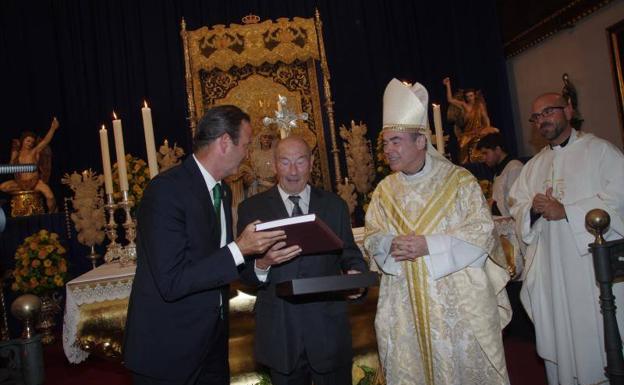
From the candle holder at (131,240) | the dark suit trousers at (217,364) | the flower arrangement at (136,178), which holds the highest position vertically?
the flower arrangement at (136,178)

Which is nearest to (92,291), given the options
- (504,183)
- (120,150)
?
(120,150)

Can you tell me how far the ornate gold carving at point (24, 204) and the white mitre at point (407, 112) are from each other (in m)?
6.54

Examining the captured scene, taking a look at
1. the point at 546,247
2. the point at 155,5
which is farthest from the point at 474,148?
the point at 155,5

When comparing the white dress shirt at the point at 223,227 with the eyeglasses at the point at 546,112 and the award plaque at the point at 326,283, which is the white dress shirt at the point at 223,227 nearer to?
the award plaque at the point at 326,283

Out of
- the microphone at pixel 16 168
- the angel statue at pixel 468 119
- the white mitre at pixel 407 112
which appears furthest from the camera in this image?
the angel statue at pixel 468 119

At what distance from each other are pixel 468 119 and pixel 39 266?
6622 mm

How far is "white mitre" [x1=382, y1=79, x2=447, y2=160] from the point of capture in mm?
2781

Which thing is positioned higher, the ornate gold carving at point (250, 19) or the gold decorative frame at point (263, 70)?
the ornate gold carving at point (250, 19)

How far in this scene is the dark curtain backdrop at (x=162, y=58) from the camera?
→ 891cm

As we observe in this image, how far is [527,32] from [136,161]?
6.76 m

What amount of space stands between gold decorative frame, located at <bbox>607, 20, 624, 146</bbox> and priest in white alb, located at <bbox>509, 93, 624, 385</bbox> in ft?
12.8

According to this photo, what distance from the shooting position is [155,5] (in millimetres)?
9375

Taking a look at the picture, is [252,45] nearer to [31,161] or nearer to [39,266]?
[31,161]

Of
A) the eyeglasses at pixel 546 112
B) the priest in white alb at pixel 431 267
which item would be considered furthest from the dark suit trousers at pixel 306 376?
the eyeglasses at pixel 546 112
